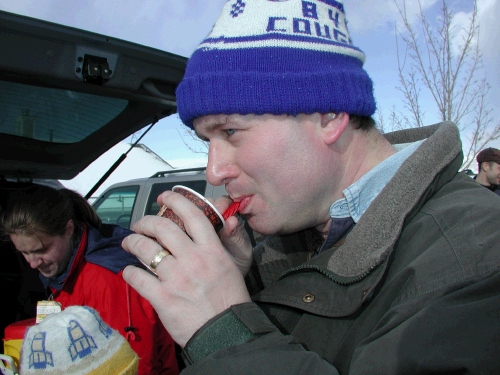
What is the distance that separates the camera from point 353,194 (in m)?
1.42

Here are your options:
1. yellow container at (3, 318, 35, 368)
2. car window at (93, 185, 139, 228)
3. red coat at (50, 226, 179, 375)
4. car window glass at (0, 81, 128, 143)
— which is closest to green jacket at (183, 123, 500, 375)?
red coat at (50, 226, 179, 375)

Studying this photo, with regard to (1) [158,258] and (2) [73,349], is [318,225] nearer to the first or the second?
(1) [158,258]

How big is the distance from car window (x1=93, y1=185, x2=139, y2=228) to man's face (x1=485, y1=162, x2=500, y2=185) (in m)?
6.09

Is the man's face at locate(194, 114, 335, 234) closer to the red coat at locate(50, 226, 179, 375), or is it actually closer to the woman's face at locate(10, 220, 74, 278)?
the red coat at locate(50, 226, 179, 375)

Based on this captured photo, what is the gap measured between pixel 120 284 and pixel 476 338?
2.16m

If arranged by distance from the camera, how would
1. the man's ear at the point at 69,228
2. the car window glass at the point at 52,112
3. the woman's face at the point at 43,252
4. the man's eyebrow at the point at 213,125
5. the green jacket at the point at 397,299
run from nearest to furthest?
the green jacket at the point at 397,299 → the man's eyebrow at the point at 213,125 → the car window glass at the point at 52,112 → the woman's face at the point at 43,252 → the man's ear at the point at 69,228

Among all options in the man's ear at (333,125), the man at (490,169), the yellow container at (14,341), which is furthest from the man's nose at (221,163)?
the man at (490,169)

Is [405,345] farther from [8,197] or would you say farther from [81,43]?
[8,197]

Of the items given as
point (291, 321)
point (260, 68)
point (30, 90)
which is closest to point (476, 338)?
point (291, 321)

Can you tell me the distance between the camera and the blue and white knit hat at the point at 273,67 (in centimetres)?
136

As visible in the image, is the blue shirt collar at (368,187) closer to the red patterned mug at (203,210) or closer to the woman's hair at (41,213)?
the red patterned mug at (203,210)

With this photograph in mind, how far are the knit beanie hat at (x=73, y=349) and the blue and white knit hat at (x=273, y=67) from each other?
768 millimetres

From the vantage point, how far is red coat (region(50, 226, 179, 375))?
96.9 inches

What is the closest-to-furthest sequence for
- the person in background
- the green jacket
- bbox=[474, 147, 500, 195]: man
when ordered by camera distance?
1. the green jacket
2. the person in background
3. bbox=[474, 147, 500, 195]: man
